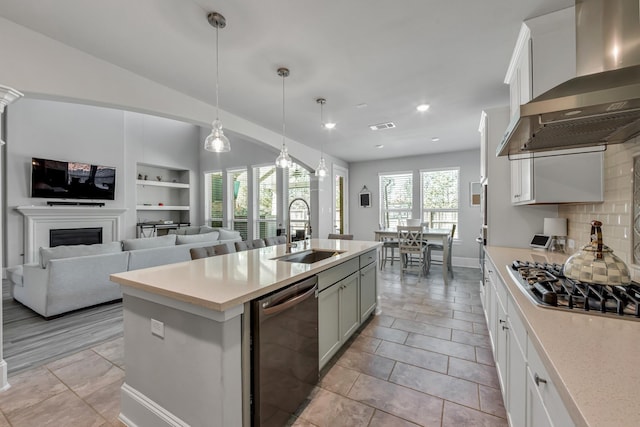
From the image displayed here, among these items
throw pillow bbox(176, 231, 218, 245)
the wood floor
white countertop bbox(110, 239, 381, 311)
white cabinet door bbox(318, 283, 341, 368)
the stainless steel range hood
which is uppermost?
the stainless steel range hood

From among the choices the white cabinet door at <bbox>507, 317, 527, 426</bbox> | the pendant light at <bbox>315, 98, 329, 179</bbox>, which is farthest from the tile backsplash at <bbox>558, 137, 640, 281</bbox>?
the pendant light at <bbox>315, 98, 329, 179</bbox>

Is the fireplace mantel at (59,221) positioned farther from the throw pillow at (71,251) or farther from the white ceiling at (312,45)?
the white ceiling at (312,45)

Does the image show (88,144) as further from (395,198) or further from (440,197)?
(440,197)

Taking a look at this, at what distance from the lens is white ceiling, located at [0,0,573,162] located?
1851 mm

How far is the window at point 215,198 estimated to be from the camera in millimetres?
8266

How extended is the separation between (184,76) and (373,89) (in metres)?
2.05

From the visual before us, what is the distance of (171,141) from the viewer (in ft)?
26.0

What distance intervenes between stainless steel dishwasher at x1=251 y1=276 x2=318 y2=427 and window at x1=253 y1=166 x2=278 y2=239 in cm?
552

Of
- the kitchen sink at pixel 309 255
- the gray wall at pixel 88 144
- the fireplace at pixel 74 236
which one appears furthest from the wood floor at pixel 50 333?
the gray wall at pixel 88 144

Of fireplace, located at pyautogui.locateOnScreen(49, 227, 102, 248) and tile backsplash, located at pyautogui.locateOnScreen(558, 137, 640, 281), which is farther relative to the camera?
fireplace, located at pyautogui.locateOnScreen(49, 227, 102, 248)

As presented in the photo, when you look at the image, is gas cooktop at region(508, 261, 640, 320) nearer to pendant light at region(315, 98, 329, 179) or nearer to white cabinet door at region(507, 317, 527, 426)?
white cabinet door at region(507, 317, 527, 426)

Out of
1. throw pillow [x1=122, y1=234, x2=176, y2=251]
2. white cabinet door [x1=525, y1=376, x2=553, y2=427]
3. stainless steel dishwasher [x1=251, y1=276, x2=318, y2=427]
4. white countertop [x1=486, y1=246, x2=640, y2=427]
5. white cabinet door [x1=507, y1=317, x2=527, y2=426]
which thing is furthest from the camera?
throw pillow [x1=122, y1=234, x2=176, y2=251]

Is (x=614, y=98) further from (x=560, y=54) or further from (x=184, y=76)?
(x=184, y=76)

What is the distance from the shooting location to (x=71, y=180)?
5875 millimetres
